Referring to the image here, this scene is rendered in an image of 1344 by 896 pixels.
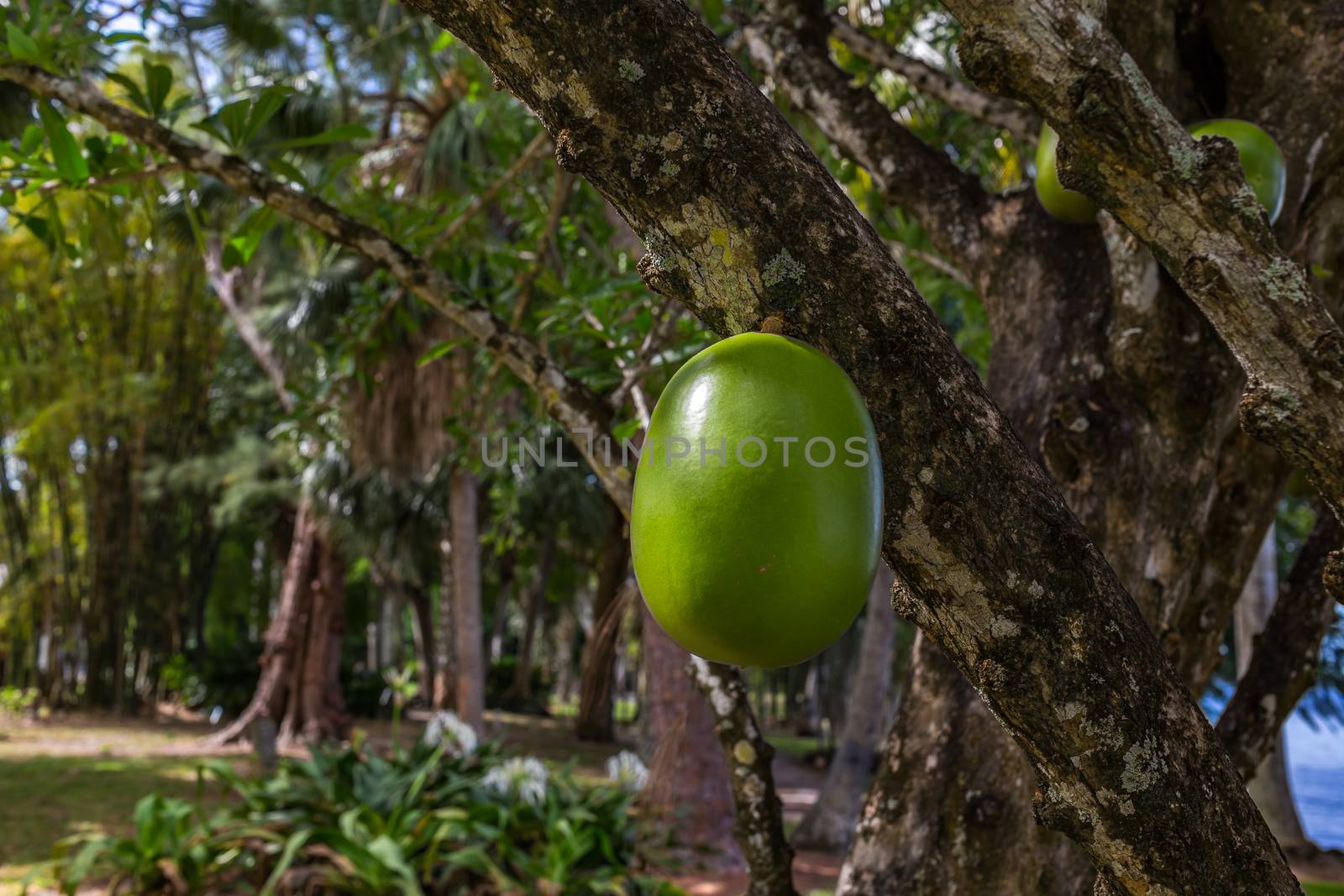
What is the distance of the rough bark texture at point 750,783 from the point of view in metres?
1.69

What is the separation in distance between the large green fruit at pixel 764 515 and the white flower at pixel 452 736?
18.8 ft

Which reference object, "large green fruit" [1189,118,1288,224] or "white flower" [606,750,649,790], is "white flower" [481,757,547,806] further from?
"large green fruit" [1189,118,1288,224]

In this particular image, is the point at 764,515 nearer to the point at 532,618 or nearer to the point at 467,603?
the point at 467,603

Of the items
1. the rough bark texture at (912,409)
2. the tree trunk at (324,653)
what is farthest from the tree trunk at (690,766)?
the tree trunk at (324,653)

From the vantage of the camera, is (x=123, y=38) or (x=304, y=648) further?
(x=304, y=648)

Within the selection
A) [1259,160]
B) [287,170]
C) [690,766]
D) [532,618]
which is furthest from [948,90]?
[532,618]

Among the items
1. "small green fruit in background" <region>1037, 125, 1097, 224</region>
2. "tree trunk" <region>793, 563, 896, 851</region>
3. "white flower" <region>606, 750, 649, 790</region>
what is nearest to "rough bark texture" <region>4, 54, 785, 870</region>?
"small green fruit in background" <region>1037, 125, 1097, 224</region>

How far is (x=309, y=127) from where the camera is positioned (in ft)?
33.2

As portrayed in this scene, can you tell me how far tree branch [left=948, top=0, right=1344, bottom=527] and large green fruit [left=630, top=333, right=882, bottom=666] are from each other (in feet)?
1.25

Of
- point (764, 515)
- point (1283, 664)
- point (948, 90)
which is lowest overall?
point (1283, 664)

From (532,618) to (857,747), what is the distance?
10.6 meters

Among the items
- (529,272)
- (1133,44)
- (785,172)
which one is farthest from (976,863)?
(529,272)

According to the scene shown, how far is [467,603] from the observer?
9.36 meters

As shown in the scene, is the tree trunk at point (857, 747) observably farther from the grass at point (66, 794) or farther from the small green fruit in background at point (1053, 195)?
the small green fruit in background at point (1053, 195)
